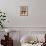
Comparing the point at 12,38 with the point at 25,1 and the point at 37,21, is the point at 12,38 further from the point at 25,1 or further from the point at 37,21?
the point at 25,1

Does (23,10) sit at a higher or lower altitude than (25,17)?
higher

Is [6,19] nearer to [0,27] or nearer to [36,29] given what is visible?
[0,27]

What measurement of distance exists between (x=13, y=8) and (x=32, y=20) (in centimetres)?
61

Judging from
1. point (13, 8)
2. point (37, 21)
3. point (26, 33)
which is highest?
point (13, 8)

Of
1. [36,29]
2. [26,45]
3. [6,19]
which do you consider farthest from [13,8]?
[26,45]

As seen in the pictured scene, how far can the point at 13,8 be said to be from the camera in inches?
144

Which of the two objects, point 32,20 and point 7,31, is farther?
point 32,20

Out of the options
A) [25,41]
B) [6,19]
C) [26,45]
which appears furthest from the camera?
[6,19]

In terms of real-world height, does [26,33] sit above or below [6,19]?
below

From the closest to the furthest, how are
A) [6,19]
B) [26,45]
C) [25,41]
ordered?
[26,45]
[25,41]
[6,19]

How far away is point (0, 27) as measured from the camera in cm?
353

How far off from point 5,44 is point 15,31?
48 centimetres

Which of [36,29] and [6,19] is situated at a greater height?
[6,19]

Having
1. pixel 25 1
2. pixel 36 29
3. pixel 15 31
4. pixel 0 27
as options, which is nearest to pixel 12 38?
pixel 15 31
